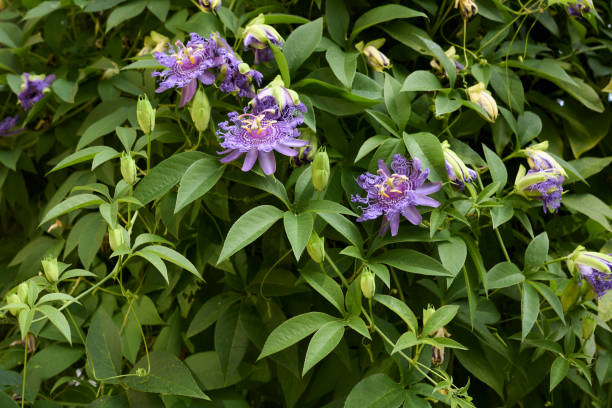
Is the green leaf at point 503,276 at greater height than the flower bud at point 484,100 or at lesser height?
lesser

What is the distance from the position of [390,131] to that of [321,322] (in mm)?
308

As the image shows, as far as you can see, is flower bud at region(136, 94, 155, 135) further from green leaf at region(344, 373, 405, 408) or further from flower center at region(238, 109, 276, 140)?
green leaf at region(344, 373, 405, 408)

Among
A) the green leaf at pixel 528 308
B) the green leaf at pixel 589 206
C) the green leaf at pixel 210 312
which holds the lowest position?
the green leaf at pixel 210 312

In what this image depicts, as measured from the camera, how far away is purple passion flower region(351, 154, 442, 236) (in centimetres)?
83

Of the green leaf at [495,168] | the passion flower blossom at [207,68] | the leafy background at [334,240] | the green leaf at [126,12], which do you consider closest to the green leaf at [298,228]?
the leafy background at [334,240]

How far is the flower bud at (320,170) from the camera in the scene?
79 cm

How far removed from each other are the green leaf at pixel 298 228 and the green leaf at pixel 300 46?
26cm

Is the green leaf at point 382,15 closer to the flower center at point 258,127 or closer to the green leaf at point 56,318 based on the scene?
the flower center at point 258,127

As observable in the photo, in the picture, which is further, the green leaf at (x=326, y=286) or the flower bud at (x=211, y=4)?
the flower bud at (x=211, y=4)

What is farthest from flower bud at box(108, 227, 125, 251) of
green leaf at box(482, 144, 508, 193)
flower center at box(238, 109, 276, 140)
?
green leaf at box(482, 144, 508, 193)

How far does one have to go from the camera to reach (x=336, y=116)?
39.0 inches

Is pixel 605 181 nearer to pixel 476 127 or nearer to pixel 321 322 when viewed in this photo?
pixel 476 127

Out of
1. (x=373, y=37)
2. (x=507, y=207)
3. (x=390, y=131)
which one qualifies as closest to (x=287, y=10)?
(x=373, y=37)

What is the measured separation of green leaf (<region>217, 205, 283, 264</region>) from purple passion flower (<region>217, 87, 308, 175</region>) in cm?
6
